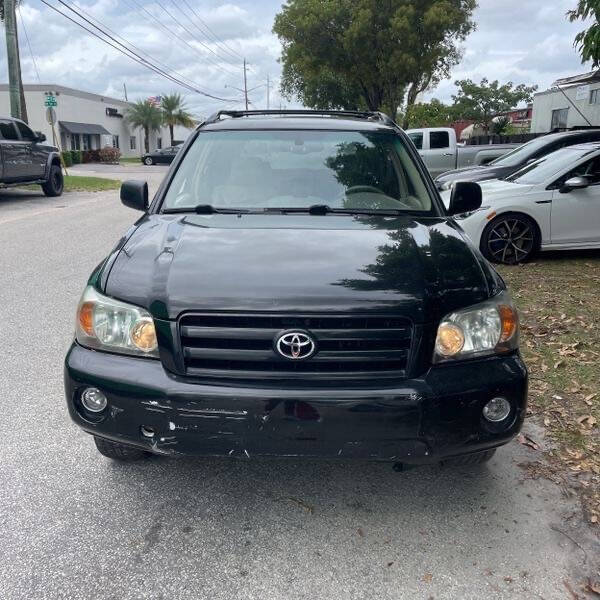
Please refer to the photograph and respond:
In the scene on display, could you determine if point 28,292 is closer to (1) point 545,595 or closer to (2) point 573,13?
(1) point 545,595

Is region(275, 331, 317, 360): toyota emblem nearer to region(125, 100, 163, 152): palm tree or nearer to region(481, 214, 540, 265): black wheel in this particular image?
region(481, 214, 540, 265): black wheel

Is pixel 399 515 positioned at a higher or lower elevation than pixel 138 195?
lower

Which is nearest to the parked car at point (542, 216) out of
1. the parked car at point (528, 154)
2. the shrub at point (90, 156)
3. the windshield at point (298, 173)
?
the parked car at point (528, 154)

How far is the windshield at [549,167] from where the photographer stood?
26.3ft

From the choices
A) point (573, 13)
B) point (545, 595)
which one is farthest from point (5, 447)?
point (573, 13)

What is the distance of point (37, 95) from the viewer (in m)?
48.0

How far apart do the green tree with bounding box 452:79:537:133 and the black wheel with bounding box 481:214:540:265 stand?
4228 centimetres

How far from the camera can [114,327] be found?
105 inches

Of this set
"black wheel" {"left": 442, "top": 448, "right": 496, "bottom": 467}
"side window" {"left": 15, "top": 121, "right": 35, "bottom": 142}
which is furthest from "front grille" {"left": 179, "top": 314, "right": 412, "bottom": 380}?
"side window" {"left": 15, "top": 121, "right": 35, "bottom": 142}

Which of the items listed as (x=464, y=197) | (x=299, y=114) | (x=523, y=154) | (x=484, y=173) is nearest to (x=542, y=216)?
(x=484, y=173)

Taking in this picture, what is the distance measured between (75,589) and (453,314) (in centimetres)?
183

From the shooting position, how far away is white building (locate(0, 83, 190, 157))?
158 feet

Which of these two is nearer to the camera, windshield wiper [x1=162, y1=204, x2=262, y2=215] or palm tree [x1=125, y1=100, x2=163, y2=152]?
windshield wiper [x1=162, y1=204, x2=262, y2=215]

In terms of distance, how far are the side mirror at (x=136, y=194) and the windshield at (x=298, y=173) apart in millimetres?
250
